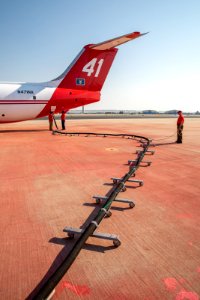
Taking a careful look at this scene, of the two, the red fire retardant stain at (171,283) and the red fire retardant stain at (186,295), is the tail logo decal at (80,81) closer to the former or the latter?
the red fire retardant stain at (171,283)

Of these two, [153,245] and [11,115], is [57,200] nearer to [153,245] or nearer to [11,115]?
[153,245]

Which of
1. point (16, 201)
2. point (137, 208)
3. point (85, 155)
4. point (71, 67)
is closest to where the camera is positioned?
point (137, 208)

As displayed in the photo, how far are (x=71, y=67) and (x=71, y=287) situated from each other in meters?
18.4

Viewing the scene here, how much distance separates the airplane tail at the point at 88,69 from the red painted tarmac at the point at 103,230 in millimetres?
13205

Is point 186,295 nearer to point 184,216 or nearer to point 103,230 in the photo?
point 103,230

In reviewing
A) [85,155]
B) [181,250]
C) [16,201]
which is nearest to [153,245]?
[181,250]

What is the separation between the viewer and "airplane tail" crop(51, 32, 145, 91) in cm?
1870

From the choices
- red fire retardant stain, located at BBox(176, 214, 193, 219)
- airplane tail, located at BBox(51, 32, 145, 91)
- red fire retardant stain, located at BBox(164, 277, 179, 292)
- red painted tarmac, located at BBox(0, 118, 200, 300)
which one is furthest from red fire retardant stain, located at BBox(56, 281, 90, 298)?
airplane tail, located at BBox(51, 32, 145, 91)

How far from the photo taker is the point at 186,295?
2.52 m

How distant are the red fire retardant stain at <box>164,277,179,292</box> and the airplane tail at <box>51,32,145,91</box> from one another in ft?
58.2

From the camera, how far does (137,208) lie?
462 centimetres

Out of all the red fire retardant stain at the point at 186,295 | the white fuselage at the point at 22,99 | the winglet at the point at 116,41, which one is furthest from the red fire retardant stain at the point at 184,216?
the white fuselage at the point at 22,99

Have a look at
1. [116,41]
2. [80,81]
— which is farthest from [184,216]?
[80,81]

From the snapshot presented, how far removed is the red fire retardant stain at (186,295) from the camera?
2.48 meters
